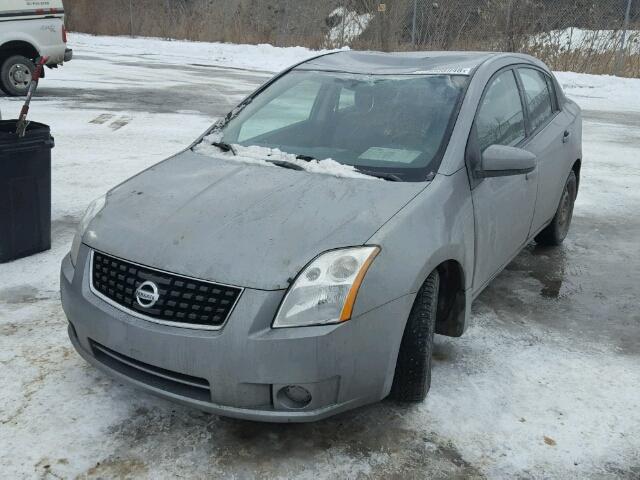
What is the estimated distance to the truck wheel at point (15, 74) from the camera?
11.6 metres

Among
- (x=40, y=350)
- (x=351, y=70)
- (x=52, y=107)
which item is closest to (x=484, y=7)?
(x=52, y=107)

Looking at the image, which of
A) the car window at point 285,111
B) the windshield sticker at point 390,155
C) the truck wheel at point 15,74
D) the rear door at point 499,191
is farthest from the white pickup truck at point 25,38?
the windshield sticker at point 390,155

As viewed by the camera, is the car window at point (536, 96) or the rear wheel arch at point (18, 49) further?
the rear wheel arch at point (18, 49)

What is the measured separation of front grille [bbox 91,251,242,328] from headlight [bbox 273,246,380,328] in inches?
8.2

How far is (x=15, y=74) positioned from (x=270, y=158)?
10.0 meters

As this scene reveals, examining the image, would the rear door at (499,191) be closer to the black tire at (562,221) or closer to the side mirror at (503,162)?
the side mirror at (503,162)

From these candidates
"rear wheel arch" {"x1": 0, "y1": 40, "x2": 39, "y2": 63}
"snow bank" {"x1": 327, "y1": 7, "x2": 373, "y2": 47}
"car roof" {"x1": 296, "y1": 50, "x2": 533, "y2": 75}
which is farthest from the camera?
"snow bank" {"x1": 327, "y1": 7, "x2": 373, "y2": 47}

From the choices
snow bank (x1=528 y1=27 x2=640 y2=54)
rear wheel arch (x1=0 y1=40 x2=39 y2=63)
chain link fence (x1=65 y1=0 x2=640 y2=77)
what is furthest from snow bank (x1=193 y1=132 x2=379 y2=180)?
snow bank (x1=528 y1=27 x2=640 y2=54)

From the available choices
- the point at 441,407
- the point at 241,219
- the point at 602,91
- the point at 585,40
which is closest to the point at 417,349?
the point at 441,407

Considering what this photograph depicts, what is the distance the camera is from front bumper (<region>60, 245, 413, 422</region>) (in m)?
2.48

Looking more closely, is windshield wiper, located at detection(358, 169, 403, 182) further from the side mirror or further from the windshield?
the side mirror

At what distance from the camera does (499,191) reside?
3.62 metres

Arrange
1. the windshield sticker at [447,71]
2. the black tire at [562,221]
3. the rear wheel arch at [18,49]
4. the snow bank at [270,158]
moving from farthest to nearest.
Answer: the rear wheel arch at [18,49], the black tire at [562,221], the windshield sticker at [447,71], the snow bank at [270,158]

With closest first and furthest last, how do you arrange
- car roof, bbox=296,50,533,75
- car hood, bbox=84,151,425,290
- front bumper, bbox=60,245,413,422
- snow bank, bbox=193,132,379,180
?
1. front bumper, bbox=60,245,413,422
2. car hood, bbox=84,151,425,290
3. snow bank, bbox=193,132,379,180
4. car roof, bbox=296,50,533,75
